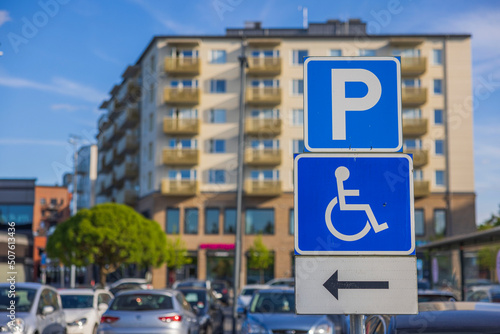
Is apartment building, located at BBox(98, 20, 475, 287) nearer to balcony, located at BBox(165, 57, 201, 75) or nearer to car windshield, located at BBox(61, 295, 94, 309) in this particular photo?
balcony, located at BBox(165, 57, 201, 75)

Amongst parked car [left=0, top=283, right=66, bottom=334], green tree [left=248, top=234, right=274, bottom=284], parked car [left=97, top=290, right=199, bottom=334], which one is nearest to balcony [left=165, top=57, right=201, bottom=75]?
green tree [left=248, top=234, right=274, bottom=284]

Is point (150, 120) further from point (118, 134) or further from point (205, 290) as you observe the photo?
point (205, 290)

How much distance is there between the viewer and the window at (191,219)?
56625 millimetres

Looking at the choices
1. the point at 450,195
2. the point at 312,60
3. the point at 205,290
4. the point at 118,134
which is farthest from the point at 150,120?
the point at 312,60

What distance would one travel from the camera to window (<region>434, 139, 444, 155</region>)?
56250 mm

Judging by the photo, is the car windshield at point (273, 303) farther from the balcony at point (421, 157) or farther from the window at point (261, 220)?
the balcony at point (421, 157)

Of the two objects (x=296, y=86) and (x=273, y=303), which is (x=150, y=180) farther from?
(x=273, y=303)

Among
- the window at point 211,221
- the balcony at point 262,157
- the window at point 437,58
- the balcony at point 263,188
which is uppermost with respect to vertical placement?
the window at point 437,58

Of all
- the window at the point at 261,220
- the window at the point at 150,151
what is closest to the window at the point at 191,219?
the window at the point at 261,220

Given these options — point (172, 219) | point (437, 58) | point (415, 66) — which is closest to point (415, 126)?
point (415, 66)

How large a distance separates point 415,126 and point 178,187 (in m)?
19.7

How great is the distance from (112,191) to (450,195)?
36393 mm

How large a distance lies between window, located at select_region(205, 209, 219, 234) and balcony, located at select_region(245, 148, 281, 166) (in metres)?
5.11

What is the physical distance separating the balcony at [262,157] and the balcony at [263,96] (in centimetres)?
392
